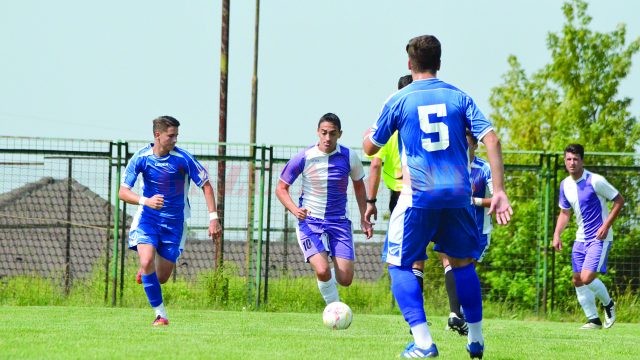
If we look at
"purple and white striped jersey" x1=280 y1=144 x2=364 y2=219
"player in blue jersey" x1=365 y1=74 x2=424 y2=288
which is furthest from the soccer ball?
"purple and white striped jersey" x1=280 y1=144 x2=364 y2=219

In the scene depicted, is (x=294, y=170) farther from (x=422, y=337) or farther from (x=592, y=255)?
(x=422, y=337)

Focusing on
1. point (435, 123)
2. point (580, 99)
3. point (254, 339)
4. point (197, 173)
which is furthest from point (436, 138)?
point (580, 99)

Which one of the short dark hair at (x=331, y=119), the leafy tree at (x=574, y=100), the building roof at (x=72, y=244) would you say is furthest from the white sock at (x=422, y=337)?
the leafy tree at (x=574, y=100)

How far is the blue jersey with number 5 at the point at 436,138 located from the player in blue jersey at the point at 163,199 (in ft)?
14.5

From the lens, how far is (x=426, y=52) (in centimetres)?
801

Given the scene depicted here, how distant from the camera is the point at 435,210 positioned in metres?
7.93

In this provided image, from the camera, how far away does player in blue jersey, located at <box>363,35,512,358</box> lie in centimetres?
790

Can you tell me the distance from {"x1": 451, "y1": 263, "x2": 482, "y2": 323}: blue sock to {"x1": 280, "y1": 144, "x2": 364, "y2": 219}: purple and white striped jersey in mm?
4176

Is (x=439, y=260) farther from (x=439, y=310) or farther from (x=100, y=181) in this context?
(x=100, y=181)

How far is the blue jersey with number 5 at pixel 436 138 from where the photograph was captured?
7906 mm

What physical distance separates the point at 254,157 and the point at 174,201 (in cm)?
466

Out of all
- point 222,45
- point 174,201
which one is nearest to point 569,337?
point 174,201

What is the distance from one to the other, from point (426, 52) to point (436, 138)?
1.87 ft

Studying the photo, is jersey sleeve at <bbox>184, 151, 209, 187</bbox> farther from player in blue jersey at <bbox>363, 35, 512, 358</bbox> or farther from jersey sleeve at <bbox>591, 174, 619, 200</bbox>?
jersey sleeve at <bbox>591, 174, 619, 200</bbox>
